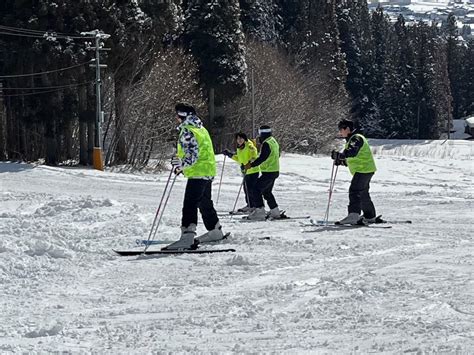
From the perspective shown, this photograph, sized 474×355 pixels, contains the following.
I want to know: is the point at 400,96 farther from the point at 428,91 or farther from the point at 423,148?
the point at 423,148

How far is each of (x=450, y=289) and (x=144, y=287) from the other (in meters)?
2.79

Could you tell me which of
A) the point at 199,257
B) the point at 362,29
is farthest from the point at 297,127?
the point at 199,257

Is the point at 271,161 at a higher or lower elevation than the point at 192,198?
higher

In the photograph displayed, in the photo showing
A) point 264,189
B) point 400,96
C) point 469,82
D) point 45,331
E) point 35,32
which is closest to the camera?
point 45,331

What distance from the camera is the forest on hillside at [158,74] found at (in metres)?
29.8

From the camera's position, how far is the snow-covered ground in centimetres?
564

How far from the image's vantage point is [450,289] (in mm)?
7121

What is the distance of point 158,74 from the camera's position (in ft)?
119

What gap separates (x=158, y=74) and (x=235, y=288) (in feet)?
97.6

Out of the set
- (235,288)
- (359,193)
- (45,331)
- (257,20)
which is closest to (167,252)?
(235,288)

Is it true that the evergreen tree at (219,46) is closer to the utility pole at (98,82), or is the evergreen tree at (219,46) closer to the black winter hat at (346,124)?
the utility pole at (98,82)

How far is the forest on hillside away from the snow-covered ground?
17.0 m

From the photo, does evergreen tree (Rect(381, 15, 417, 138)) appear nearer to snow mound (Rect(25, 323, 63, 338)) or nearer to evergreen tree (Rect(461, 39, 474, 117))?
evergreen tree (Rect(461, 39, 474, 117))

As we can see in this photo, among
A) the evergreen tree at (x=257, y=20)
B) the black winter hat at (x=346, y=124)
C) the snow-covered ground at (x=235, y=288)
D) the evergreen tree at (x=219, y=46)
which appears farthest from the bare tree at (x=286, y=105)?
the snow-covered ground at (x=235, y=288)
